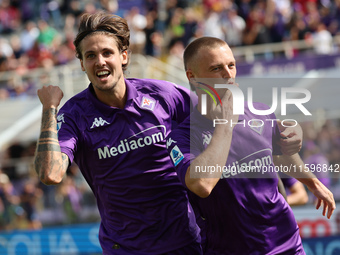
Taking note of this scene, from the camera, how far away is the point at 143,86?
4754 millimetres

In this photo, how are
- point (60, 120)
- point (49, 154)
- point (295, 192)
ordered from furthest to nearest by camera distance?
point (295, 192)
point (60, 120)
point (49, 154)

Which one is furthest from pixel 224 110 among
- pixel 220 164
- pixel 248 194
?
pixel 248 194

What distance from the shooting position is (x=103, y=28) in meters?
4.46

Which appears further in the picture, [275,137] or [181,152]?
[275,137]

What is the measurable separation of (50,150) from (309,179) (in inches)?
70.3

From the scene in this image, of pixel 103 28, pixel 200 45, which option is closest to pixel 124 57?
pixel 103 28

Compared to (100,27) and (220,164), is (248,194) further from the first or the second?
(100,27)

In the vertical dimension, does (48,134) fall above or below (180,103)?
below

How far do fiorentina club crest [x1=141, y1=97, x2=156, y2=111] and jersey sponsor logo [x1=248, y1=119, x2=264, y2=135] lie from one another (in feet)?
2.78

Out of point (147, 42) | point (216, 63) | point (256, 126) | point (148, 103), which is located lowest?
point (256, 126)

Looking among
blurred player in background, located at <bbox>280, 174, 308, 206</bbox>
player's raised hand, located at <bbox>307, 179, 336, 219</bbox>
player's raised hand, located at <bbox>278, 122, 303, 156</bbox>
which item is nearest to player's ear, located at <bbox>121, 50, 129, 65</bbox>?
player's raised hand, located at <bbox>278, 122, 303, 156</bbox>

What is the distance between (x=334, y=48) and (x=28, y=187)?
7450 mm

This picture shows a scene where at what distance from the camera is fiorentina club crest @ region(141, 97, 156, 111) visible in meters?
4.59

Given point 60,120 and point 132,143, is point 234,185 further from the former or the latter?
point 60,120
